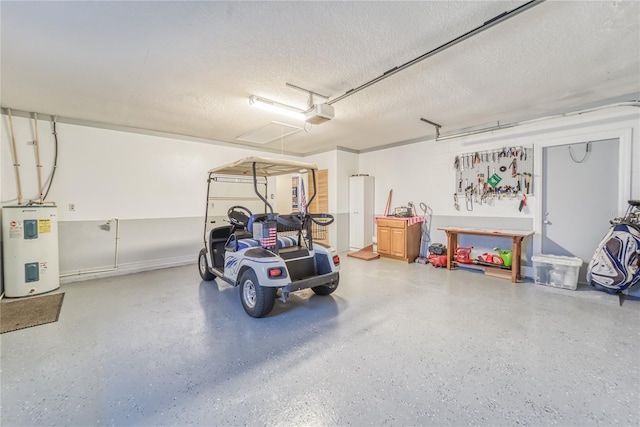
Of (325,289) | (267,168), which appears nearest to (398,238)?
(325,289)

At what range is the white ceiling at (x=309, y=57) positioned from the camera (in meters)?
1.95

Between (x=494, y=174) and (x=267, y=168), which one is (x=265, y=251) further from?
(x=494, y=174)

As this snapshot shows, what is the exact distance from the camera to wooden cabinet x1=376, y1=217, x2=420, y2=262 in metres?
5.45

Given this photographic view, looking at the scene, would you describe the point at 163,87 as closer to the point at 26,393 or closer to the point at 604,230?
the point at 26,393

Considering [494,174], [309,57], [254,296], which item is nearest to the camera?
[309,57]

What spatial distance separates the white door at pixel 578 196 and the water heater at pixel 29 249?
7.74 metres

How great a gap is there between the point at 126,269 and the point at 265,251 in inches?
137

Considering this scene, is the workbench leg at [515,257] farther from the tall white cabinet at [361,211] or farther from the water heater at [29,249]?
the water heater at [29,249]

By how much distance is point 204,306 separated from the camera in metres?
3.25

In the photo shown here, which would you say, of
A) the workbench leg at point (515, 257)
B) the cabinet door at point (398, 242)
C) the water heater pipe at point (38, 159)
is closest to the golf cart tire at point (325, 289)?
the cabinet door at point (398, 242)

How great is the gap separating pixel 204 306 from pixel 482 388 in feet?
9.80

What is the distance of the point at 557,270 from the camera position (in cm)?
384

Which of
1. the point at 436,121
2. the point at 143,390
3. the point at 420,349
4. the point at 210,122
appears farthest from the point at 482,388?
the point at 210,122

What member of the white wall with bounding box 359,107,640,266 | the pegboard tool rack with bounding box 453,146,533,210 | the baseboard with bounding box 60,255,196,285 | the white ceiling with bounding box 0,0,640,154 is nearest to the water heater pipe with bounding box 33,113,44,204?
the white ceiling with bounding box 0,0,640,154
